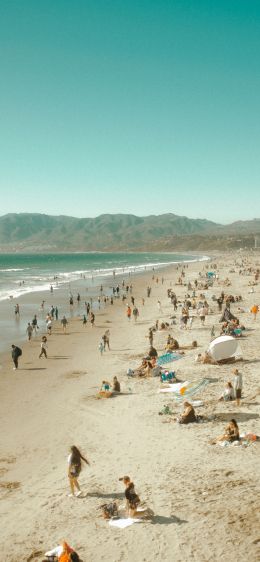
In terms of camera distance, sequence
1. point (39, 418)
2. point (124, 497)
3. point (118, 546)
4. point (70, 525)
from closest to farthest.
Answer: point (118, 546)
point (70, 525)
point (124, 497)
point (39, 418)

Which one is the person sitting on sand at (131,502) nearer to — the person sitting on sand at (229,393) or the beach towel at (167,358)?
the person sitting on sand at (229,393)

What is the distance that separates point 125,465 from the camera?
10367 millimetres

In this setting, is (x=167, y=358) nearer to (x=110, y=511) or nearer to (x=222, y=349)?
(x=222, y=349)

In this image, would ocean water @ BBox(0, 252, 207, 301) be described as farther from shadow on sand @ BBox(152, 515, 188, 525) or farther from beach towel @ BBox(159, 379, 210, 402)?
shadow on sand @ BBox(152, 515, 188, 525)

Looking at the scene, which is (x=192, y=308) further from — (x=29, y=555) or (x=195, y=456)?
(x=29, y=555)

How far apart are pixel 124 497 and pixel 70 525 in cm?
124

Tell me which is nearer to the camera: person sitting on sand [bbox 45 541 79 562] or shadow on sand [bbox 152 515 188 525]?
person sitting on sand [bbox 45 541 79 562]

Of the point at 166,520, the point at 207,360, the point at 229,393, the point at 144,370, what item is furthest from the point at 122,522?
the point at 207,360

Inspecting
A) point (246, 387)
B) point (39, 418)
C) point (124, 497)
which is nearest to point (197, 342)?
→ point (246, 387)

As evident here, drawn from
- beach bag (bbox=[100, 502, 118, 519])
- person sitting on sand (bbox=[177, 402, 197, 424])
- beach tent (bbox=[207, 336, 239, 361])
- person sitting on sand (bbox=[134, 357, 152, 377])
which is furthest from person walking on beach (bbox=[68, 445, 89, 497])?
beach tent (bbox=[207, 336, 239, 361])

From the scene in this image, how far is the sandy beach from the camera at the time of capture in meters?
7.44

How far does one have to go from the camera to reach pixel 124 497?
8930 mm

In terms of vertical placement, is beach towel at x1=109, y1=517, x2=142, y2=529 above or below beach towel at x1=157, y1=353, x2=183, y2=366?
below

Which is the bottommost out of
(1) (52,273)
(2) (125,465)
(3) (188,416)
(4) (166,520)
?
(2) (125,465)
